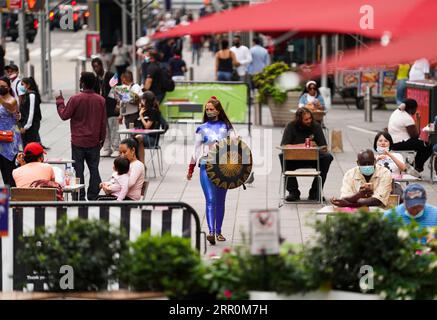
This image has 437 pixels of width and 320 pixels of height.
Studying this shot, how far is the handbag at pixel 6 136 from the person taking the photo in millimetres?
16391

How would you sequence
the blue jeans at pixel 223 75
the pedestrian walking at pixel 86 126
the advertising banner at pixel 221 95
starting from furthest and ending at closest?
the blue jeans at pixel 223 75
the advertising banner at pixel 221 95
the pedestrian walking at pixel 86 126

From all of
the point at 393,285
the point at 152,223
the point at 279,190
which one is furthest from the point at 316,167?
the point at 393,285

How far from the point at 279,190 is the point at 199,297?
9054 mm

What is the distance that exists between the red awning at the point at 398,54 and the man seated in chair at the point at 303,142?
1054 cm

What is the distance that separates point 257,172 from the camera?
1977 centimetres

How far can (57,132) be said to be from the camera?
25047 mm

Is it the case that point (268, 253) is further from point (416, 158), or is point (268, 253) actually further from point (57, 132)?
point (57, 132)

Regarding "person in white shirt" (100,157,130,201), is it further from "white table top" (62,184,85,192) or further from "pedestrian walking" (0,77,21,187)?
"pedestrian walking" (0,77,21,187)

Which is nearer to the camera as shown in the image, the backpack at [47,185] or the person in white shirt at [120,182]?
the backpack at [47,185]

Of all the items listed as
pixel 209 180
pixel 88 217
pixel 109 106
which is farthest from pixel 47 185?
pixel 109 106

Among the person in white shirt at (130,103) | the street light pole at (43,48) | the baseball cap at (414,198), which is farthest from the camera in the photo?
the street light pole at (43,48)

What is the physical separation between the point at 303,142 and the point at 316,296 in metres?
8.98

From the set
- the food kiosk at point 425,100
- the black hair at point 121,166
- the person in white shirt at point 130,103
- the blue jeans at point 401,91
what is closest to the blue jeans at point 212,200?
the black hair at point 121,166

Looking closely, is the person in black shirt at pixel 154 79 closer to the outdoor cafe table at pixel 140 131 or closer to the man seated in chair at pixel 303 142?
the outdoor cafe table at pixel 140 131
